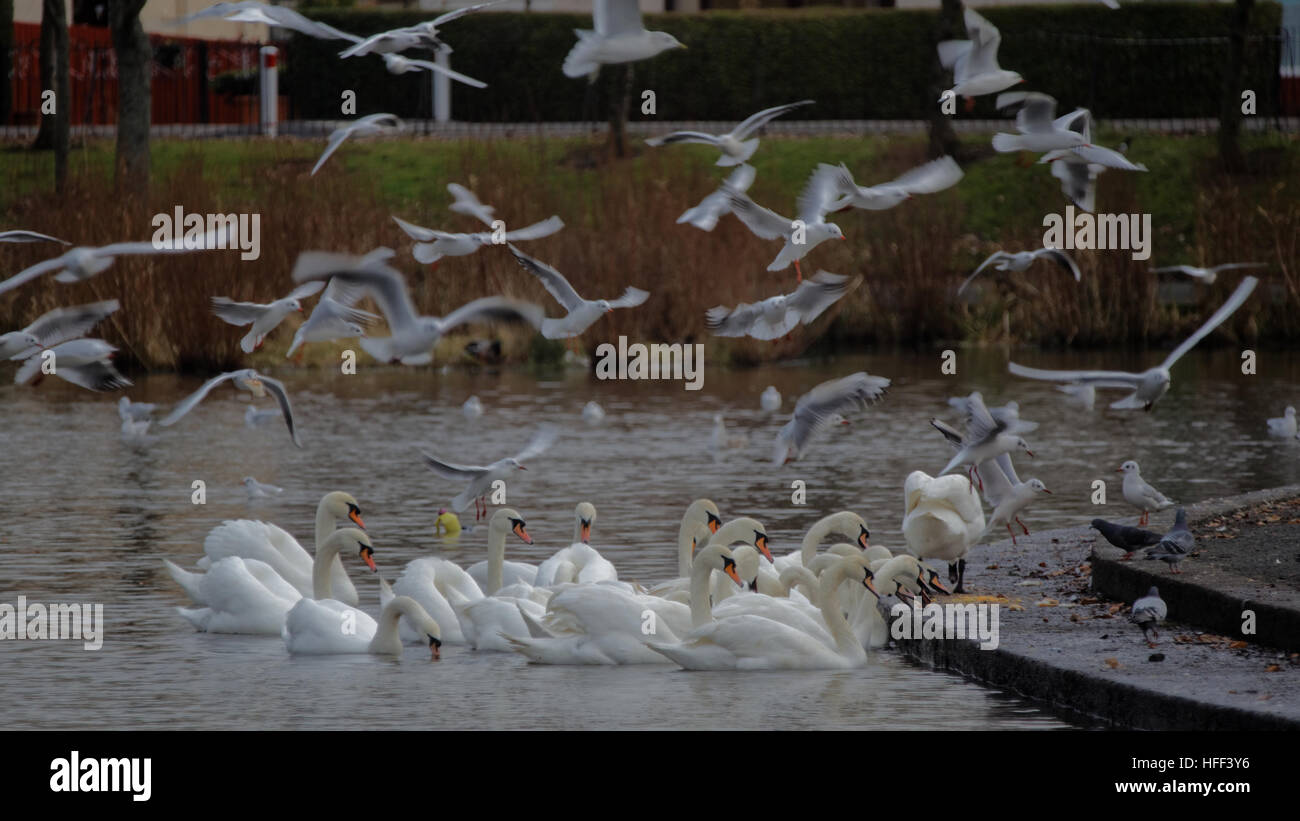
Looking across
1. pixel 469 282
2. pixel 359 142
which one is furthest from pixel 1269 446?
pixel 359 142

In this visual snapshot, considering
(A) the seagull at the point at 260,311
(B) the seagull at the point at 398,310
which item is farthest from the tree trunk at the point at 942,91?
(B) the seagull at the point at 398,310

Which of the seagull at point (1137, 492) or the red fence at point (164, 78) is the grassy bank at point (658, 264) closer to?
the red fence at point (164, 78)

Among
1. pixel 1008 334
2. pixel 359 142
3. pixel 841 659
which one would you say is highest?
pixel 359 142

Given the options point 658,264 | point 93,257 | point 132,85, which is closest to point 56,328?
point 93,257

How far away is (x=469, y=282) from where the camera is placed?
26.3 meters

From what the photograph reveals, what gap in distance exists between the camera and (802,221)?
1216 cm

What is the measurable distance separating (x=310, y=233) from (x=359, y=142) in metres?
12.9

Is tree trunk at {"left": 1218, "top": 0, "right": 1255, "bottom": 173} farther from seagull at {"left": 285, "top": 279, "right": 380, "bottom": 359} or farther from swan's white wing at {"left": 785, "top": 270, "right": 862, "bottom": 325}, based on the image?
seagull at {"left": 285, "top": 279, "right": 380, "bottom": 359}

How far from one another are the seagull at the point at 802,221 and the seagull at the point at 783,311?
0.45ft

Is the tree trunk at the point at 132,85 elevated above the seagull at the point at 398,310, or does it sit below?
above

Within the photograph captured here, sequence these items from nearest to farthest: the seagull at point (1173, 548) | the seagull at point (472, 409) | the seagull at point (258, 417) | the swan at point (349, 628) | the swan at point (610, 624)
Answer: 1. the seagull at point (1173, 548)
2. the swan at point (610, 624)
3. the swan at point (349, 628)
4. the seagull at point (258, 417)
5. the seagull at point (472, 409)

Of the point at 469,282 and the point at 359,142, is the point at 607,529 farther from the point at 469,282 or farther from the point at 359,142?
the point at 359,142

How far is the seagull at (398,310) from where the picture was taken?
11672mm

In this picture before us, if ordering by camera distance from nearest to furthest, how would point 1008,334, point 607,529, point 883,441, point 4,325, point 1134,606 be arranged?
point 1134,606 < point 607,529 < point 883,441 < point 4,325 < point 1008,334
